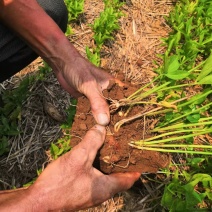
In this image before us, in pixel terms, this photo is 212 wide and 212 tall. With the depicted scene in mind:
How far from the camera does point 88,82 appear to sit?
4.79 feet

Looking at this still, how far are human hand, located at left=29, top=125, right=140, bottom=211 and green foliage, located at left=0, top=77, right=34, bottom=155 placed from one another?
811 mm

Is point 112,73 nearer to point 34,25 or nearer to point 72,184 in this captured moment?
point 34,25

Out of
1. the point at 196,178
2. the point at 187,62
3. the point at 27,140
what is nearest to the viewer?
the point at 196,178

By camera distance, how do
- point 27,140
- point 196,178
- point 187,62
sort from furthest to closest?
point 187,62 → point 27,140 → point 196,178

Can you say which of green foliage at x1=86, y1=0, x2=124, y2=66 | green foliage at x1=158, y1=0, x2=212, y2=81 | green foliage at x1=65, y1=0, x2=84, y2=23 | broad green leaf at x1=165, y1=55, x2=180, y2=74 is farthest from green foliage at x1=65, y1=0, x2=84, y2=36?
broad green leaf at x1=165, y1=55, x2=180, y2=74

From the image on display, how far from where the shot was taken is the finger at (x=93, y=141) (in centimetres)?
123

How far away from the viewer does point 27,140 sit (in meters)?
1.99

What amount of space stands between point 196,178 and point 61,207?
0.66 m

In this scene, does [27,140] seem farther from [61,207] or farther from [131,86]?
[61,207]

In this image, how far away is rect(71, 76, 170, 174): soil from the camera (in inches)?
58.4

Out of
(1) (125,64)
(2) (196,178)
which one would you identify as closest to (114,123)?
(2) (196,178)

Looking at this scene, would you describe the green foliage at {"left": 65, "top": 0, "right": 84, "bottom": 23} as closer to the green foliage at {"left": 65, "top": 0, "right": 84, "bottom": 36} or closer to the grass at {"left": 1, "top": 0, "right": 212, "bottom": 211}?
the green foliage at {"left": 65, "top": 0, "right": 84, "bottom": 36}

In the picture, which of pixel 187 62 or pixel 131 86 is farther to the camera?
pixel 187 62

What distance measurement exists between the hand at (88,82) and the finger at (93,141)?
5 centimetres
